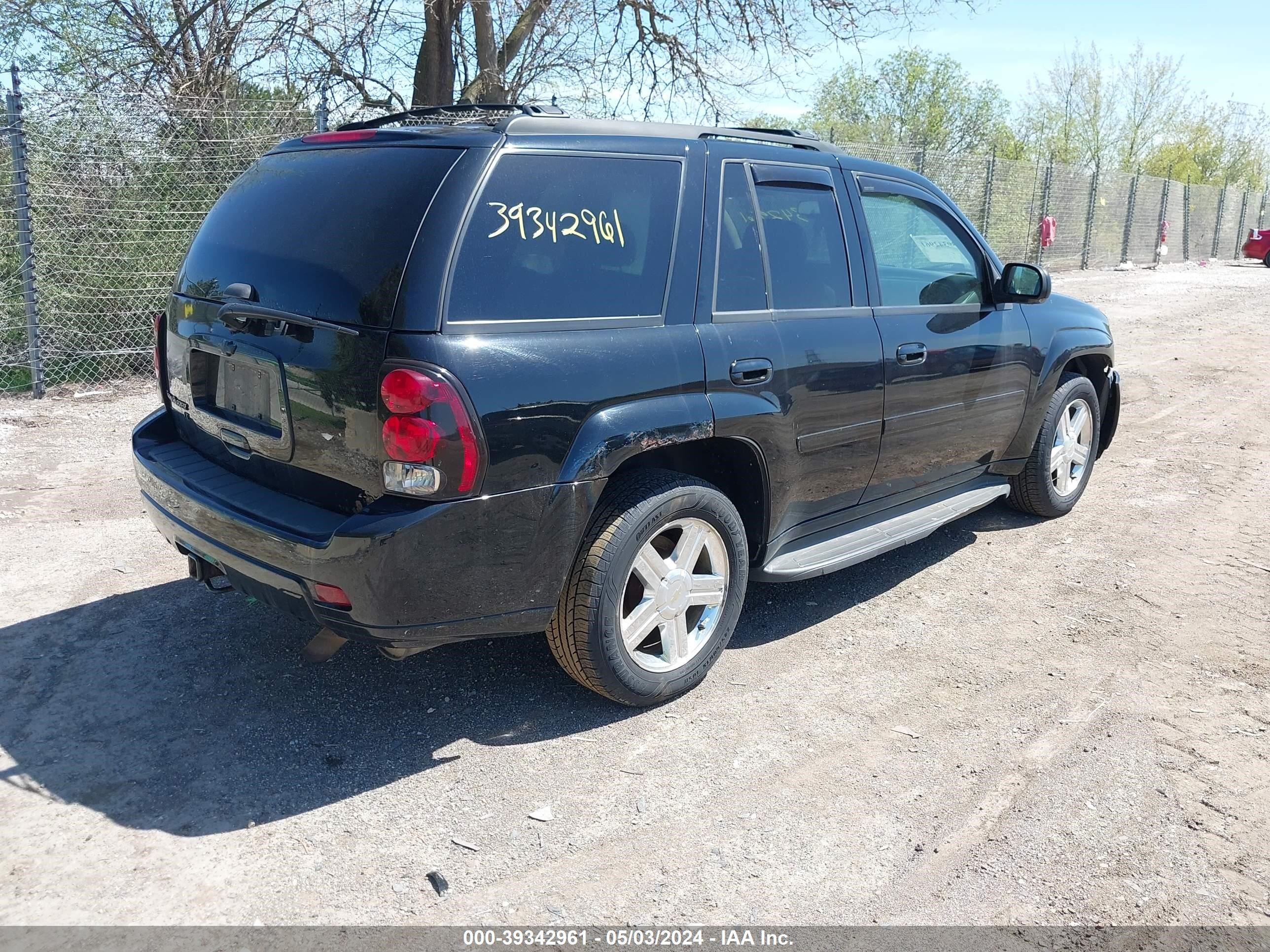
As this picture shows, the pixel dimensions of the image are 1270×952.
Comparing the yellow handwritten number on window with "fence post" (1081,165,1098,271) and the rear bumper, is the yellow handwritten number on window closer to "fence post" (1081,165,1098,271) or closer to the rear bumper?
the rear bumper

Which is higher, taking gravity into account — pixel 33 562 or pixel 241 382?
pixel 241 382

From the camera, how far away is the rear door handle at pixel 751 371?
3674mm

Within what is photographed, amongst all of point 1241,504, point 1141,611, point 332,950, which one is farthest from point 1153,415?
point 332,950

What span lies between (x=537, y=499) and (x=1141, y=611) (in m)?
3.00

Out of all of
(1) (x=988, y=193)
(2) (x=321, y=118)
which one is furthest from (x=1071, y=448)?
(1) (x=988, y=193)

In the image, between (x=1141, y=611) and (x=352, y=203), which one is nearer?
(x=352, y=203)

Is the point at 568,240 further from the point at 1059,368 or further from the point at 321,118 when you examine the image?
the point at 321,118

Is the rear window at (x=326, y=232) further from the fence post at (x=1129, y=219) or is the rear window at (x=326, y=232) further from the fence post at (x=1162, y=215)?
the fence post at (x=1162, y=215)

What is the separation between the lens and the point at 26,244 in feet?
26.8

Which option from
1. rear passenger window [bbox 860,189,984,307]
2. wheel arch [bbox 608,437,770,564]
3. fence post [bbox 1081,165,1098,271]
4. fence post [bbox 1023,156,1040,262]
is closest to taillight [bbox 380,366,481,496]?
wheel arch [bbox 608,437,770,564]

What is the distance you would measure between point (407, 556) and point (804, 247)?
210cm

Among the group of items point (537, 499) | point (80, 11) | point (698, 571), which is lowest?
point (698, 571)

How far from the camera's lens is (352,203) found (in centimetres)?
327

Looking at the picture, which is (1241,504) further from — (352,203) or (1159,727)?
(352,203)
